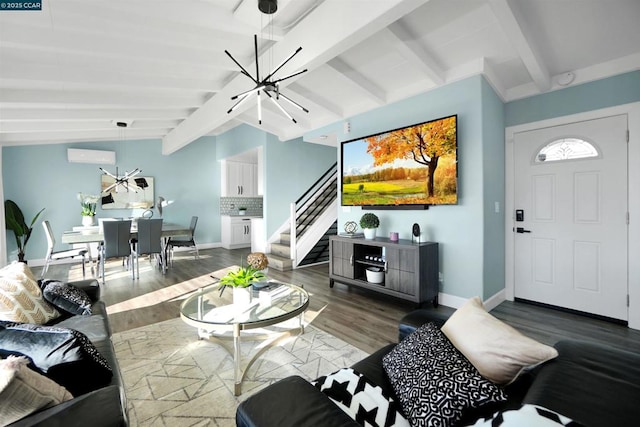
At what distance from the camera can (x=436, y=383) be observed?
1005 mm

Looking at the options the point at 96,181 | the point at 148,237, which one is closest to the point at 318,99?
the point at 148,237

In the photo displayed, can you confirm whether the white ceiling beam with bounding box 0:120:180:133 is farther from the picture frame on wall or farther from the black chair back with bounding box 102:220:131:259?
the black chair back with bounding box 102:220:131:259

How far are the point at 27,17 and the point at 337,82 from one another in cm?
309

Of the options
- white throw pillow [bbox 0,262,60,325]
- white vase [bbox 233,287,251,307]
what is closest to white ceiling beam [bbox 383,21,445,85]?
white vase [bbox 233,287,251,307]

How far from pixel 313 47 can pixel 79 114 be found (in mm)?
4192

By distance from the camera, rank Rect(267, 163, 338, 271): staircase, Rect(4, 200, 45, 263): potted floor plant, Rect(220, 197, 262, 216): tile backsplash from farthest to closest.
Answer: Rect(220, 197, 262, 216): tile backsplash
Rect(267, 163, 338, 271): staircase
Rect(4, 200, 45, 263): potted floor plant

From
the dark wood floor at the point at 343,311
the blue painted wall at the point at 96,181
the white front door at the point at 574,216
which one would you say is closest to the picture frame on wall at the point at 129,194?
the blue painted wall at the point at 96,181

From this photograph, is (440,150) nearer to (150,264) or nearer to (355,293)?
(355,293)

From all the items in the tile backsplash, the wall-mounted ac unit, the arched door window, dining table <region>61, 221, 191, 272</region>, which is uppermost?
the wall-mounted ac unit

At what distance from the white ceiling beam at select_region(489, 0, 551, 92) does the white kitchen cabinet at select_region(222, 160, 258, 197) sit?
A: 273 inches

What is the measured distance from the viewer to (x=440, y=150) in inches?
131

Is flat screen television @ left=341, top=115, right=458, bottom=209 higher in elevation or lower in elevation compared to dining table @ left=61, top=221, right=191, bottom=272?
higher

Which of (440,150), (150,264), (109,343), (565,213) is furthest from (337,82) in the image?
(150,264)

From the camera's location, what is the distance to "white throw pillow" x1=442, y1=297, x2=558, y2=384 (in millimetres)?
1058
